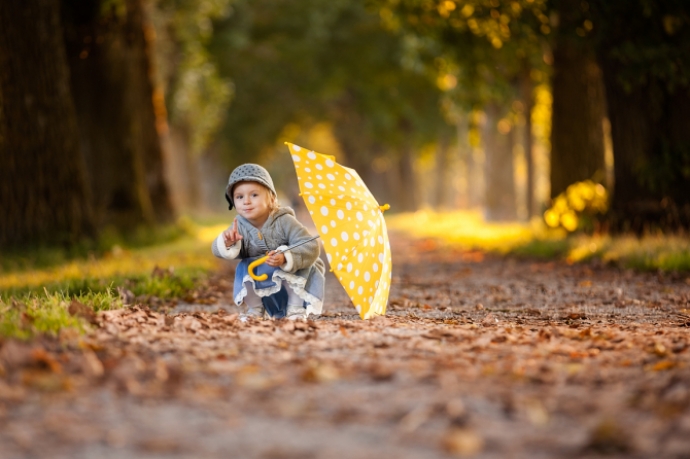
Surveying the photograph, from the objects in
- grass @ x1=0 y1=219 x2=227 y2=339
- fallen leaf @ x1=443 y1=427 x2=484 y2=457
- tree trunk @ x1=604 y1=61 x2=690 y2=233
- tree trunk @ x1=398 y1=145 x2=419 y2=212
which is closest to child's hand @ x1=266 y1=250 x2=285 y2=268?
grass @ x1=0 y1=219 x2=227 y2=339

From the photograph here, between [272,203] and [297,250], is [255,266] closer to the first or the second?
[297,250]

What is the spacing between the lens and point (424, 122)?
115ft

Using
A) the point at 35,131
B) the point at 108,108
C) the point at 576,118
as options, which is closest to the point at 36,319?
the point at 35,131

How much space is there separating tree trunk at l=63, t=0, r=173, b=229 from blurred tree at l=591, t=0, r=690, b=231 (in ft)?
26.4

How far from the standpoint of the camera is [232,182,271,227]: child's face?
20.0 feet

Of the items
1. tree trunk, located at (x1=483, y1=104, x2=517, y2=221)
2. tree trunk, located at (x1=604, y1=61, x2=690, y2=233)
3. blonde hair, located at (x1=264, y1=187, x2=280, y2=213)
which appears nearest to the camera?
blonde hair, located at (x1=264, y1=187, x2=280, y2=213)

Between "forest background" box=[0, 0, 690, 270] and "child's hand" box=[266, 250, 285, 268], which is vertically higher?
"forest background" box=[0, 0, 690, 270]

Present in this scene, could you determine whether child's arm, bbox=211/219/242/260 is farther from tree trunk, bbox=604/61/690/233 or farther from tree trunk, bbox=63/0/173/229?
tree trunk, bbox=63/0/173/229

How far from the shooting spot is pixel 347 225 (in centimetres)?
587

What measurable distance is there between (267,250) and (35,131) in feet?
20.6

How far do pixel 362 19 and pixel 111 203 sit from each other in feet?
71.0

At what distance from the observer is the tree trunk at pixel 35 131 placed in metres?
11.1

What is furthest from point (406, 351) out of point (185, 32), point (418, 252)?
point (185, 32)

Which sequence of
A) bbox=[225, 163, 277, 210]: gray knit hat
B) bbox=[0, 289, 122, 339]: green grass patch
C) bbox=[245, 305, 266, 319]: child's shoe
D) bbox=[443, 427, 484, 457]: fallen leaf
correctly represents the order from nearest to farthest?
bbox=[443, 427, 484, 457]: fallen leaf < bbox=[0, 289, 122, 339]: green grass patch < bbox=[225, 163, 277, 210]: gray knit hat < bbox=[245, 305, 266, 319]: child's shoe
